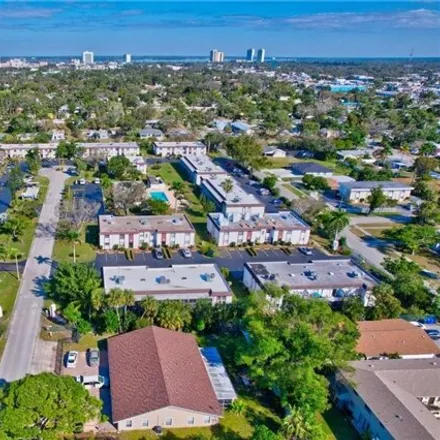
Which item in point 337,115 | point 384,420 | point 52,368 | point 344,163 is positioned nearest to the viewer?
point 384,420

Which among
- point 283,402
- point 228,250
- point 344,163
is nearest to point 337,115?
point 344,163

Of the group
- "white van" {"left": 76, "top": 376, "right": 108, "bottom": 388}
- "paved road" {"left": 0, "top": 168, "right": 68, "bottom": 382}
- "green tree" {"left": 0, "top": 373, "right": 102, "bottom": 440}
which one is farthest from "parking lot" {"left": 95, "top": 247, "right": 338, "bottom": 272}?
"green tree" {"left": 0, "top": 373, "right": 102, "bottom": 440}

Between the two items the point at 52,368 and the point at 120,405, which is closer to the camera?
the point at 120,405

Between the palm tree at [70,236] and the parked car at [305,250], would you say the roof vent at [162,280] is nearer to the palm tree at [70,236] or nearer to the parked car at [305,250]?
the palm tree at [70,236]

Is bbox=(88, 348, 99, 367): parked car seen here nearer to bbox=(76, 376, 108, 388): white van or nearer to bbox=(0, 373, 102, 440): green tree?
bbox=(76, 376, 108, 388): white van

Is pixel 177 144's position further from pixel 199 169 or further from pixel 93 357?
pixel 93 357

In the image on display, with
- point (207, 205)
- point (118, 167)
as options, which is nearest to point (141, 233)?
point (207, 205)

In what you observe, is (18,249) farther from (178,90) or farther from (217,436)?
(178,90)
